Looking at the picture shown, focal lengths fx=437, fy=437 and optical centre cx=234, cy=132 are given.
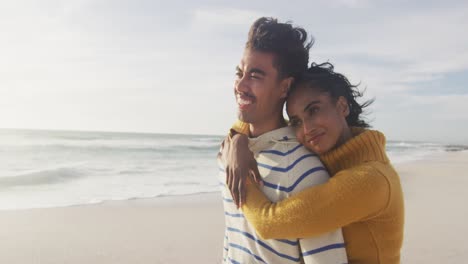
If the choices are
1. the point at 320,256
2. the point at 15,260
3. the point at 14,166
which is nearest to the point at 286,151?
the point at 320,256

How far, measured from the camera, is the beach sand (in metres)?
5.20

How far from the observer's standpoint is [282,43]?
2.06 metres

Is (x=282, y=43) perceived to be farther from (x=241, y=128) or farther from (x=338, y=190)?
(x=338, y=190)

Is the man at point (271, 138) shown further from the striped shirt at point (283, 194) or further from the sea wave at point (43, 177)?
the sea wave at point (43, 177)

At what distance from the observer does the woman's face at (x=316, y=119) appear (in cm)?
202

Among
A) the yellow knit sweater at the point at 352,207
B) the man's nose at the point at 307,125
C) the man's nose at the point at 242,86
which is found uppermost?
the man's nose at the point at 242,86

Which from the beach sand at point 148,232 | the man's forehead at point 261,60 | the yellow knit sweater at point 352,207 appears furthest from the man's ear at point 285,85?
the beach sand at point 148,232

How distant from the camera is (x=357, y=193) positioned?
1.68 m

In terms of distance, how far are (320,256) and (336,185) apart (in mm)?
285

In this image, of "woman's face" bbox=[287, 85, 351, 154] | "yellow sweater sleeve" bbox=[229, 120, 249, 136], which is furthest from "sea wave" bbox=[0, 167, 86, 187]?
"woman's face" bbox=[287, 85, 351, 154]

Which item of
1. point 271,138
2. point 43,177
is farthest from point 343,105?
point 43,177

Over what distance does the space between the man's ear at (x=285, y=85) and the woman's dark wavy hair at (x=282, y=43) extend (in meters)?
0.02

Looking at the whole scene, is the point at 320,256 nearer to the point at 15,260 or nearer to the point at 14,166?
the point at 15,260

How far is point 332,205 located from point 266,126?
0.62 m
